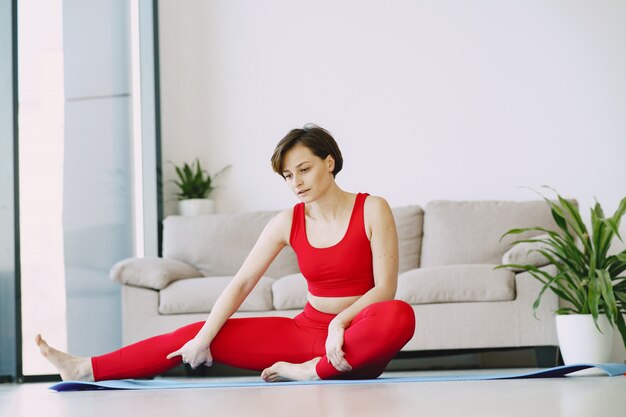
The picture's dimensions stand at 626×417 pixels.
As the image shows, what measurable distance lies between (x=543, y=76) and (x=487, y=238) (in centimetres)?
132

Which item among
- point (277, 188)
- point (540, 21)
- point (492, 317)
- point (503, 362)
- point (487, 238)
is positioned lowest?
point (503, 362)

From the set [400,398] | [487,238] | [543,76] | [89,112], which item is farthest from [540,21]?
[400,398]

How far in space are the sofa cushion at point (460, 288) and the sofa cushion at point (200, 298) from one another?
72 cm

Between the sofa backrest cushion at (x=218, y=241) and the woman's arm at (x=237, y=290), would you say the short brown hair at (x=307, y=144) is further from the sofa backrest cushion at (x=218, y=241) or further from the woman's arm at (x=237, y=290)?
the sofa backrest cushion at (x=218, y=241)

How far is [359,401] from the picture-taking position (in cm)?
180

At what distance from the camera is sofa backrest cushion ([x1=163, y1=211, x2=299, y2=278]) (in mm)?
5320

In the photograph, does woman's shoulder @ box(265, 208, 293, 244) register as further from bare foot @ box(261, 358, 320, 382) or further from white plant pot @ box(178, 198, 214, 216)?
white plant pot @ box(178, 198, 214, 216)

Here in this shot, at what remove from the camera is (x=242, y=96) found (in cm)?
603

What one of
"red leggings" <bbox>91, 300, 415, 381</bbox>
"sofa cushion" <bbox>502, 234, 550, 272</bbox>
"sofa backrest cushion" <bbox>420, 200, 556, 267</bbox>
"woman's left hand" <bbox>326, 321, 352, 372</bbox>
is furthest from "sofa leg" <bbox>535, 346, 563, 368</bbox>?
"woman's left hand" <bbox>326, 321, 352, 372</bbox>

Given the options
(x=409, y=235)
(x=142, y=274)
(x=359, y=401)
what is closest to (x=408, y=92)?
(x=409, y=235)

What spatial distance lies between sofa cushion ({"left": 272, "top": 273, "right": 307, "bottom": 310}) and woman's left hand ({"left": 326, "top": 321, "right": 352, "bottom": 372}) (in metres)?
1.85

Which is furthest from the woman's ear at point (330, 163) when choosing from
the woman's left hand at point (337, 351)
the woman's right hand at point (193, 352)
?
the woman's right hand at point (193, 352)

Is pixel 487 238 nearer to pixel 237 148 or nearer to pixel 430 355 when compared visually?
pixel 430 355

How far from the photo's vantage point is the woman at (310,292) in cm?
274
